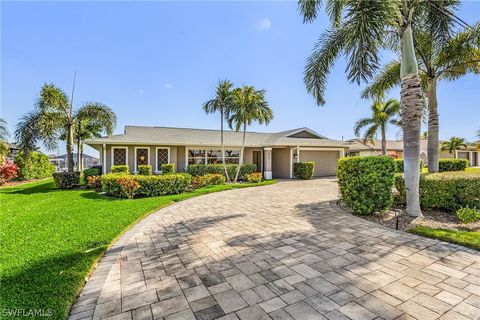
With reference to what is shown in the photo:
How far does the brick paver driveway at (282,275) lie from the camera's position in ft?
8.28

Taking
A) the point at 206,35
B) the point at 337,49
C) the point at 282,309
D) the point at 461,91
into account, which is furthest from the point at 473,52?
the point at 282,309

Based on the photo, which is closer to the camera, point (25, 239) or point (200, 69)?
point (25, 239)

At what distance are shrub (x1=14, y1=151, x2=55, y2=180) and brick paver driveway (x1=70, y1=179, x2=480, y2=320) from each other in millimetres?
19604

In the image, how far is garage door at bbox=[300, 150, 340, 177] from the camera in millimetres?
20375

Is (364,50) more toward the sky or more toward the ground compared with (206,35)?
more toward the ground

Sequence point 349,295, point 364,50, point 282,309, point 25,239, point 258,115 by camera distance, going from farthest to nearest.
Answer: point 258,115 → point 364,50 → point 25,239 → point 349,295 → point 282,309

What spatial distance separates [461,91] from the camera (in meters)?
10.8

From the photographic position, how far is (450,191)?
257 inches

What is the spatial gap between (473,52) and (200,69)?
40.6ft

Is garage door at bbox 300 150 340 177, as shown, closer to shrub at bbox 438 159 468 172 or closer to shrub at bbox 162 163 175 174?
shrub at bbox 438 159 468 172

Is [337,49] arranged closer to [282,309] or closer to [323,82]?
[323,82]

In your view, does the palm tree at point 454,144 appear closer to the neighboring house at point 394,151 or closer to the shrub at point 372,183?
the neighboring house at point 394,151

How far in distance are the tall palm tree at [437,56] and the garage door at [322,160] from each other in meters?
11.2

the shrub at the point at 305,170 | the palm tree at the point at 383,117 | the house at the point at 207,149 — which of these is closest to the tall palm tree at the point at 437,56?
the shrub at the point at 305,170
